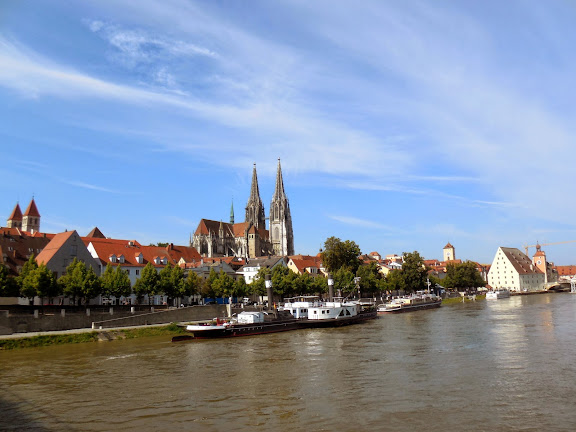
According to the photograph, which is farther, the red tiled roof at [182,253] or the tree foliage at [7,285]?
the red tiled roof at [182,253]

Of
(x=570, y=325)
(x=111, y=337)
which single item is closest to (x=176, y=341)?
(x=111, y=337)

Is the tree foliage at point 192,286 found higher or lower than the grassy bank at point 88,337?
higher

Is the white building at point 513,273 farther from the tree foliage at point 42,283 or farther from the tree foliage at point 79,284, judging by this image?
the tree foliage at point 42,283

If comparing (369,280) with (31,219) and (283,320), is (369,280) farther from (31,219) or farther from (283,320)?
(31,219)

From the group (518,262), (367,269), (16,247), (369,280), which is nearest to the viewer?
(16,247)

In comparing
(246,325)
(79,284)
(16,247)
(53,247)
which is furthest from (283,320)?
(16,247)

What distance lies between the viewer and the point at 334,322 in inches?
2662

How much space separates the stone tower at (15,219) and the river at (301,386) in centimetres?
11690

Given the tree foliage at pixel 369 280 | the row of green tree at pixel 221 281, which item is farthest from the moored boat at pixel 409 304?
the tree foliage at pixel 369 280

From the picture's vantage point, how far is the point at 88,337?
5078 centimetres

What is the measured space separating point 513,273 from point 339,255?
101 metres

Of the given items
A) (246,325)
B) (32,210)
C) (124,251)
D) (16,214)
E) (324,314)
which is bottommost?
(324,314)

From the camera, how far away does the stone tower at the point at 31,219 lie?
14988cm

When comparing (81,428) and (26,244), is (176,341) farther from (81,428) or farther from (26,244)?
(26,244)
